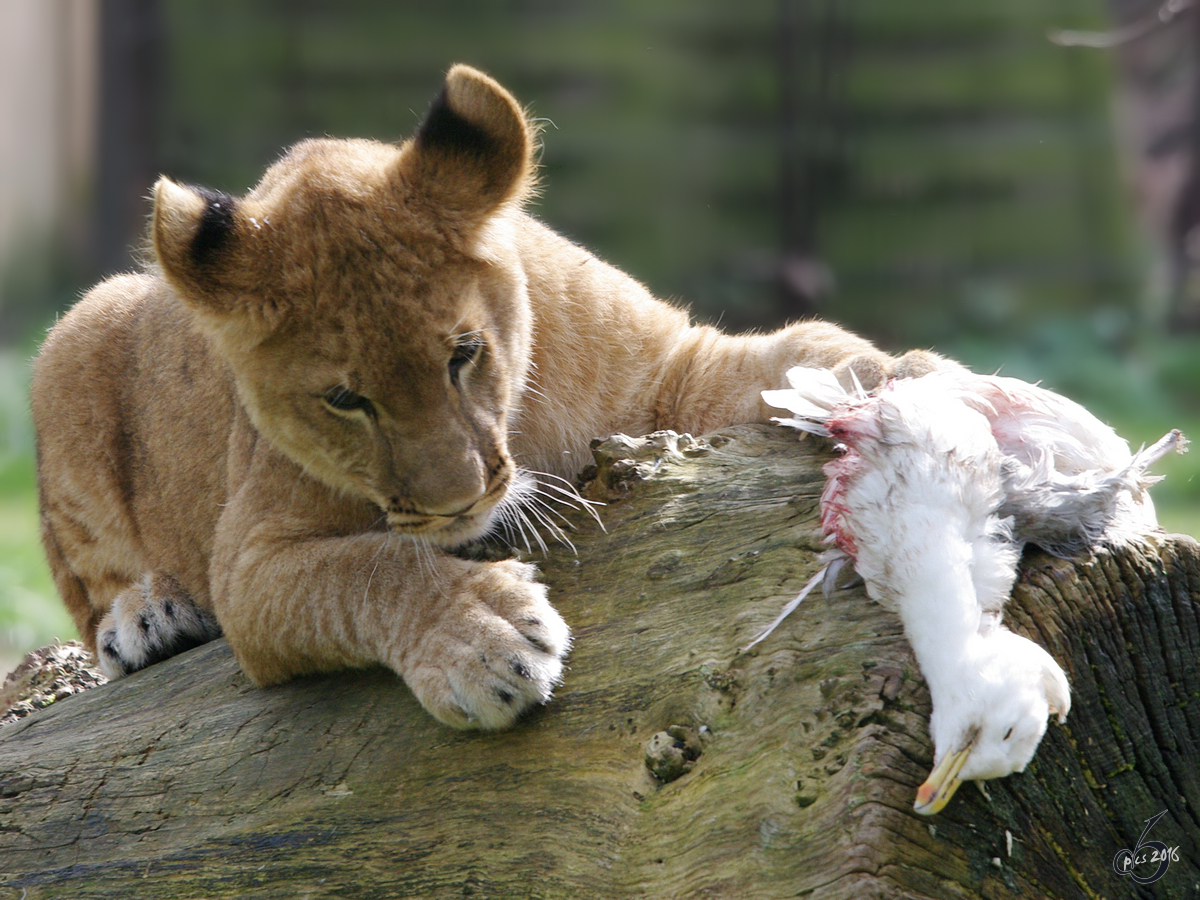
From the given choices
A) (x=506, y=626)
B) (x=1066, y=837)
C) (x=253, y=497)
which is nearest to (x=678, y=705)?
(x=506, y=626)

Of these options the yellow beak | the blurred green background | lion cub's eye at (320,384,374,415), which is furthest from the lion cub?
the blurred green background

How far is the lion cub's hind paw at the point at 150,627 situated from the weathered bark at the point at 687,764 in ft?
3.31

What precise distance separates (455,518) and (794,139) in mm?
8392

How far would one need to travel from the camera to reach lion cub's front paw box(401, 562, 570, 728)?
2.38m

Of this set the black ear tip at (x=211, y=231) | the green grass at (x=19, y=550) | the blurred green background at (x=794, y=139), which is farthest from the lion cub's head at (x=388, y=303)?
the blurred green background at (x=794, y=139)

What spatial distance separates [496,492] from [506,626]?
445 millimetres

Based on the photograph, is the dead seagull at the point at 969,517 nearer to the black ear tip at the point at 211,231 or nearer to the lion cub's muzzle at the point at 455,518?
the lion cub's muzzle at the point at 455,518

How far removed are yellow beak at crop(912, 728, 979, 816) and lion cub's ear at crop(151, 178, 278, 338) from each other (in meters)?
1.89

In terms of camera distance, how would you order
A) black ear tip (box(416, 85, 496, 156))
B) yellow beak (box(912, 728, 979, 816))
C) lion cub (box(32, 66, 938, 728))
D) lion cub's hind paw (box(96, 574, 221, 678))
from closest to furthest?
yellow beak (box(912, 728, 979, 816)), lion cub (box(32, 66, 938, 728)), black ear tip (box(416, 85, 496, 156)), lion cub's hind paw (box(96, 574, 221, 678))

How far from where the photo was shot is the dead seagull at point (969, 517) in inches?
71.6

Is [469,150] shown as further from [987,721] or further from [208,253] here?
[987,721]

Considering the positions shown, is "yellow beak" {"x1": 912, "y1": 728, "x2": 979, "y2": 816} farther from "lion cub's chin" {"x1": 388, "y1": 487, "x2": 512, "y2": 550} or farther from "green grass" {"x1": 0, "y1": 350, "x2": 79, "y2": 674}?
"green grass" {"x1": 0, "y1": 350, "x2": 79, "y2": 674}

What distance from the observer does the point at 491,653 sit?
8.03 ft

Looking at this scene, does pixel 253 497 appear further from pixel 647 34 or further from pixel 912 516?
pixel 647 34
